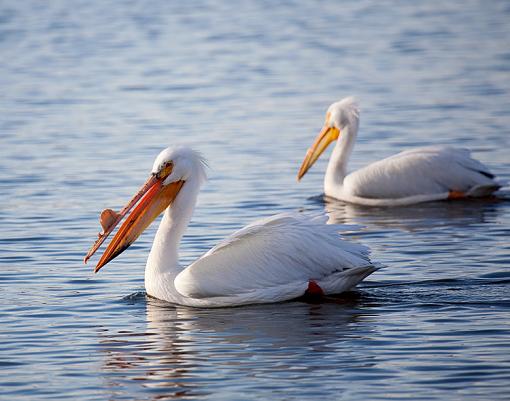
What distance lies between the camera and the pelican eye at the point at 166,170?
302 inches

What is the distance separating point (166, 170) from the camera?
769 cm

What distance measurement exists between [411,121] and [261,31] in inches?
362

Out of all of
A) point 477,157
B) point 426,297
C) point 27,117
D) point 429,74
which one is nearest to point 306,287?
point 426,297

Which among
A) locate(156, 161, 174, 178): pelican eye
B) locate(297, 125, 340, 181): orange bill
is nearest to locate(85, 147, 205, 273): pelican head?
locate(156, 161, 174, 178): pelican eye

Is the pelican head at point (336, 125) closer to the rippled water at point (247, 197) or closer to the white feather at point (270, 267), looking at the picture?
the rippled water at point (247, 197)

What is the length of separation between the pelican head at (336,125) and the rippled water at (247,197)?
0.28 meters

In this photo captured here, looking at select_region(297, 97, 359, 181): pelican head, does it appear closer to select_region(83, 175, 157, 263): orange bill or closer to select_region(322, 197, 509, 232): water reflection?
select_region(322, 197, 509, 232): water reflection

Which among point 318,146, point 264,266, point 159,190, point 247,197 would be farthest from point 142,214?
point 318,146

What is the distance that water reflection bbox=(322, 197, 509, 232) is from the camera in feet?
31.7

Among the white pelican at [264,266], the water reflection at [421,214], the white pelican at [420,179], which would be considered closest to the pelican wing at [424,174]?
the white pelican at [420,179]

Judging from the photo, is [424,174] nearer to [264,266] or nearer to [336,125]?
[336,125]

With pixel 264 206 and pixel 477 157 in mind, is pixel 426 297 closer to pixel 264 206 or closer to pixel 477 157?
pixel 264 206

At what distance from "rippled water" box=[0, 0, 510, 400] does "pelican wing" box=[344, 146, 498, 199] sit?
0.21 metres

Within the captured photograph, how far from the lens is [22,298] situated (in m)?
7.71
